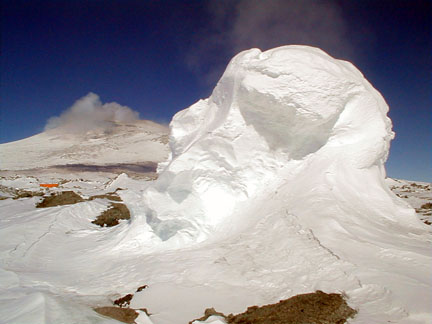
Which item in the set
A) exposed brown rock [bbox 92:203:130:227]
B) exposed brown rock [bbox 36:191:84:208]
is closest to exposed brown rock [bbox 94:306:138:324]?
exposed brown rock [bbox 92:203:130:227]

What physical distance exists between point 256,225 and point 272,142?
350cm

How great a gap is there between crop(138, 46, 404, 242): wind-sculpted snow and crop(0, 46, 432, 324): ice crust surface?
0.12 feet

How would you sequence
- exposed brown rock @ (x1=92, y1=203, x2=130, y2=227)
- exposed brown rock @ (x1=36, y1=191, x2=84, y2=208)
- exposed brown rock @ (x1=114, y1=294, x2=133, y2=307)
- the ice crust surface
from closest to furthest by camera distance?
the ice crust surface, exposed brown rock @ (x1=114, y1=294, x2=133, y2=307), exposed brown rock @ (x1=92, y1=203, x2=130, y2=227), exposed brown rock @ (x1=36, y1=191, x2=84, y2=208)

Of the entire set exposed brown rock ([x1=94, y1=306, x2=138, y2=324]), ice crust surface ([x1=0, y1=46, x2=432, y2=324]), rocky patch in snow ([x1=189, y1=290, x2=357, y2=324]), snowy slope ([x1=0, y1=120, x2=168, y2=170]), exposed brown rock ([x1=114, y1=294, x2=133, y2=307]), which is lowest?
exposed brown rock ([x1=94, y1=306, x2=138, y2=324])

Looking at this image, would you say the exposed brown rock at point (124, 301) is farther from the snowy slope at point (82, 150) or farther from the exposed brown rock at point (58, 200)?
the snowy slope at point (82, 150)

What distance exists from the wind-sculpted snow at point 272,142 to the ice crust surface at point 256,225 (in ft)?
0.12

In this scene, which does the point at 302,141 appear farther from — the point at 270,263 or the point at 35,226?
the point at 35,226

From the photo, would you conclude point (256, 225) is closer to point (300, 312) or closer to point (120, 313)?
point (300, 312)

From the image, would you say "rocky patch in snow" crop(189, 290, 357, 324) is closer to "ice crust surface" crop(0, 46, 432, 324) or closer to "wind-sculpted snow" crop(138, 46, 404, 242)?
"ice crust surface" crop(0, 46, 432, 324)

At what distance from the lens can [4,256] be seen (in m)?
8.16

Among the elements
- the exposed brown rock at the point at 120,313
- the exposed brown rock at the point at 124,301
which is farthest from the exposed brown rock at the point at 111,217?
the exposed brown rock at the point at 120,313

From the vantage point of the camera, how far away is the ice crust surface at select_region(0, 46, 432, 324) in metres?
4.72

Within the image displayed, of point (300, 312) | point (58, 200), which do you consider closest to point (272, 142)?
point (300, 312)

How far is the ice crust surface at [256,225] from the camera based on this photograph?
4723 millimetres
